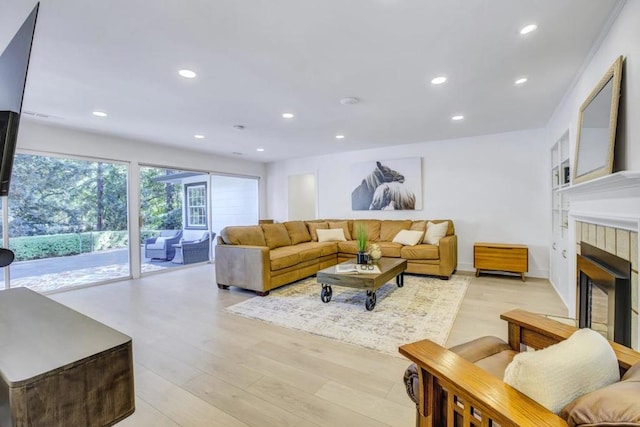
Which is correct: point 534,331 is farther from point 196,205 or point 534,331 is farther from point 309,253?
point 196,205

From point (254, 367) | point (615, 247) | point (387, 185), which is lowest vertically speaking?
point (254, 367)

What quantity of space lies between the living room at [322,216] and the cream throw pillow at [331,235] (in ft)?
2.75

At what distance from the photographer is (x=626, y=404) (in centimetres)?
63

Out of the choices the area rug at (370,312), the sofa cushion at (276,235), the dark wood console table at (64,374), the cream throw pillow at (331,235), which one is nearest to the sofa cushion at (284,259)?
the area rug at (370,312)

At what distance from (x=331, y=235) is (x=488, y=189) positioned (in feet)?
9.33

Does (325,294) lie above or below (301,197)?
below

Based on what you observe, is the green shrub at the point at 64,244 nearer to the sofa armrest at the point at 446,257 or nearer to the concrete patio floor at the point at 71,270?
the concrete patio floor at the point at 71,270

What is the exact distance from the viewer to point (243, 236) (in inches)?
170

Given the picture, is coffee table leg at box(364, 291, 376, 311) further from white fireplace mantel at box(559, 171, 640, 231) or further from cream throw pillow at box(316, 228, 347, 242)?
cream throw pillow at box(316, 228, 347, 242)

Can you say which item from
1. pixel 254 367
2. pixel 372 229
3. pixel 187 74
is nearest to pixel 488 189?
pixel 372 229

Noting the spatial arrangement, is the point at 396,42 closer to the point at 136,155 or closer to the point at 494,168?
the point at 494,168

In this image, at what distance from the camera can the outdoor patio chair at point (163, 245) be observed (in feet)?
17.2

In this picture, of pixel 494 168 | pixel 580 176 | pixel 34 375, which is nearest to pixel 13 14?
pixel 34 375

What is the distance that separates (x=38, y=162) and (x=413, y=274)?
5767 millimetres
